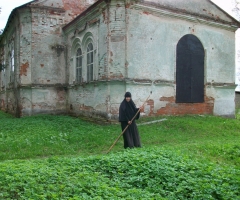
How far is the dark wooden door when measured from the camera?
13.8 metres

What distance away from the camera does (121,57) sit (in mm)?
12219

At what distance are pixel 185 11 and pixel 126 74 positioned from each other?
4721 mm

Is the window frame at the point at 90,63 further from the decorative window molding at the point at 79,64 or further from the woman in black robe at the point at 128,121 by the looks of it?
the woman in black robe at the point at 128,121

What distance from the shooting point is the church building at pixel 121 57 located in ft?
40.3

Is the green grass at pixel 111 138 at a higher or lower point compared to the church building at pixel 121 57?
lower

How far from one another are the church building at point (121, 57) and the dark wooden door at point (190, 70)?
0.17ft

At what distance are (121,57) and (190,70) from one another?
4064 millimetres

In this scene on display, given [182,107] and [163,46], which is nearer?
[163,46]

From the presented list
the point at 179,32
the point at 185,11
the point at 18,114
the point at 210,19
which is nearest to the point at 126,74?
the point at 179,32

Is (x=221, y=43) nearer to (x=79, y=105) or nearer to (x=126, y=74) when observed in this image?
(x=126, y=74)

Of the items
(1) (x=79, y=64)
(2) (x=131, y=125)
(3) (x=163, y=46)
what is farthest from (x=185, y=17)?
(2) (x=131, y=125)

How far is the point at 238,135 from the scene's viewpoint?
1132cm

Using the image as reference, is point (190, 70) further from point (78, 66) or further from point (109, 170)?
point (109, 170)

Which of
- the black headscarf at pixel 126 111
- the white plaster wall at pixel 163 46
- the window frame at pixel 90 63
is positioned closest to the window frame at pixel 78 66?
the window frame at pixel 90 63
